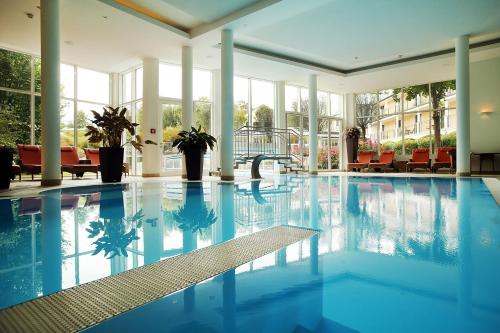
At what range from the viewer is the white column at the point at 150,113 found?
1055 cm

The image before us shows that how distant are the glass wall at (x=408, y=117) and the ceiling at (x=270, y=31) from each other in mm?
1866

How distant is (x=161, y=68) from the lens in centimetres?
1133

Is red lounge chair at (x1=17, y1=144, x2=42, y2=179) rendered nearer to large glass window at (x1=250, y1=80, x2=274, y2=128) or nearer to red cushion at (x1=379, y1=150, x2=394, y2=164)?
large glass window at (x1=250, y1=80, x2=274, y2=128)

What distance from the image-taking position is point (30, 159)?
9031mm

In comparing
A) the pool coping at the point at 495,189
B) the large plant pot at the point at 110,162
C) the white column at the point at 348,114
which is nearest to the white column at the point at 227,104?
the large plant pot at the point at 110,162

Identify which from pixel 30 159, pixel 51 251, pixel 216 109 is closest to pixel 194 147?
pixel 216 109

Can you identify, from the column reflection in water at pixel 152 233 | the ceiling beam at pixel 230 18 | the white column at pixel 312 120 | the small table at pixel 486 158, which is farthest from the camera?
the white column at pixel 312 120

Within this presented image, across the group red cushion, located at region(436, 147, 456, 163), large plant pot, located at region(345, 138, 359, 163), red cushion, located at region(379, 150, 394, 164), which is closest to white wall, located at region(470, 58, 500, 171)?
red cushion, located at region(436, 147, 456, 163)

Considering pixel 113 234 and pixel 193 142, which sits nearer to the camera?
pixel 113 234

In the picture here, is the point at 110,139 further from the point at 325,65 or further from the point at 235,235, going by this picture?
the point at 325,65

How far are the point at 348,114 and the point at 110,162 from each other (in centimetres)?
1237

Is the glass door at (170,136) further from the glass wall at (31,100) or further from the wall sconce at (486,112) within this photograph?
the wall sconce at (486,112)

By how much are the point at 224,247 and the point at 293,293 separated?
28.8 inches

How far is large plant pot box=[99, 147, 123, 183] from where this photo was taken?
7684 mm
